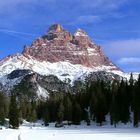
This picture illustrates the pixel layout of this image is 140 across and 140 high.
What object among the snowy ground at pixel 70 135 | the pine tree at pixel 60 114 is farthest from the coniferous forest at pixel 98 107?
the snowy ground at pixel 70 135

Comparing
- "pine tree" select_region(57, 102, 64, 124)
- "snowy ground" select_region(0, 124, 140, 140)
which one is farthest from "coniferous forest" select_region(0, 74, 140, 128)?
"snowy ground" select_region(0, 124, 140, 140)

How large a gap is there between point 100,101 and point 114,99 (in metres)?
15.3

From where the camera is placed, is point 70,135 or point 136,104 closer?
point 70,135

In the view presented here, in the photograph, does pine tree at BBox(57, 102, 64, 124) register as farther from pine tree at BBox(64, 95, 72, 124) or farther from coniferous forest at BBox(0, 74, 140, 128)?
pine tree at BBox(64, 95, 72, 124)

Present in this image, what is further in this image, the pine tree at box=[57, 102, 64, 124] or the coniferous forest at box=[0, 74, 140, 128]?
the pine tree at box=[57, 102, 64, 124]

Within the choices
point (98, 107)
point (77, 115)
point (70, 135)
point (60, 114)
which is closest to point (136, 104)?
point (98, 107)

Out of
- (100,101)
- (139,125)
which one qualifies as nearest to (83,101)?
(100,101)

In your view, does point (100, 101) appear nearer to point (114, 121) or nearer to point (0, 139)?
point (114, 121)

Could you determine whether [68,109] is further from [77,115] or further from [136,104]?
[136,104]

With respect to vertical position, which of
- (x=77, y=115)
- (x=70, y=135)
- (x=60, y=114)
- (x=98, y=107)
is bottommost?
(x=70, y=135)

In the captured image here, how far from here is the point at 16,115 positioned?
125938 millimetres

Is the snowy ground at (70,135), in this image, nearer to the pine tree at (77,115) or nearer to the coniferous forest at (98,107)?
the coniferous forest at (98,107)

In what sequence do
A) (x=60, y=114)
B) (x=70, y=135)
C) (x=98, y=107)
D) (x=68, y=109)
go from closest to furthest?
(x=70, y=135) < (x=98, y=107) < (x=68, y=109) < (x=60, y=114)

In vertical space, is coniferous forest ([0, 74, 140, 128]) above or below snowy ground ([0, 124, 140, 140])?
above
